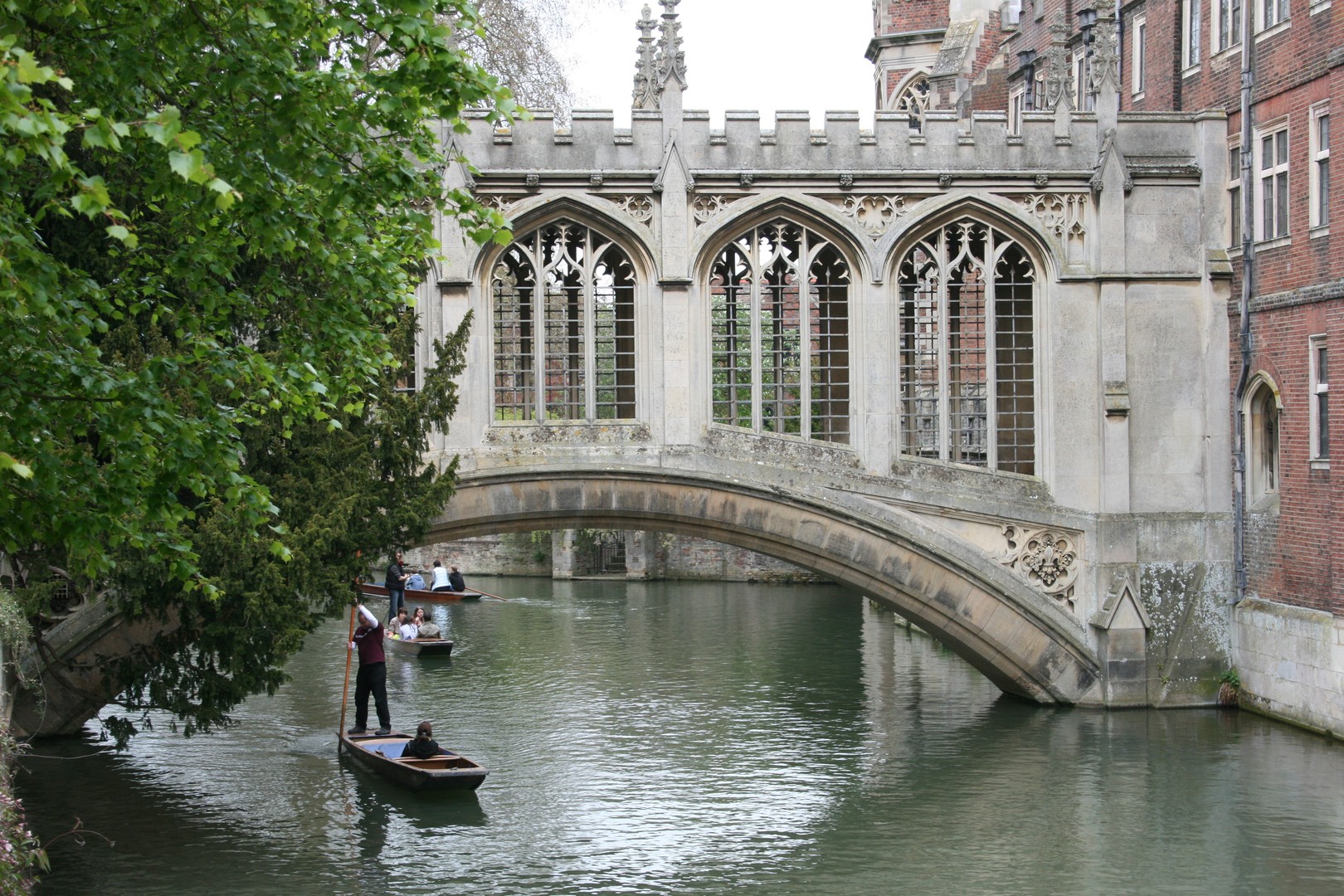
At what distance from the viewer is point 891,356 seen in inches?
665

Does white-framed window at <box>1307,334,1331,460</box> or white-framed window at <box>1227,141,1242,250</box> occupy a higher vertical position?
white-framed window at <box>1227,141,1242,250</box>

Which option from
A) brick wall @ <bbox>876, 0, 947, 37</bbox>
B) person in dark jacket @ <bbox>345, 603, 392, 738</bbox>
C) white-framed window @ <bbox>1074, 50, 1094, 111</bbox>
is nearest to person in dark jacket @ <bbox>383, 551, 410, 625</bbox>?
person in dark jacket @ <bbox>345, 603, 392, 738</bbox>

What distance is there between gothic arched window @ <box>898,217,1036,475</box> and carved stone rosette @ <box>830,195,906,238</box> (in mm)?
436

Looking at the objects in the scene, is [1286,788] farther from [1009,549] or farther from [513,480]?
[513,480]

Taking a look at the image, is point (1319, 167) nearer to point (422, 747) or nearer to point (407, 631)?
point (422, 747)

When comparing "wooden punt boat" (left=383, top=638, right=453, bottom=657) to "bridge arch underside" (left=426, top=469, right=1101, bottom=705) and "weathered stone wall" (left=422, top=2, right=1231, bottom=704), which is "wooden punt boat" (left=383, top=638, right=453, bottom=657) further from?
"weathered stone wall" (left=422, top=2, right=1231, bottom=704)

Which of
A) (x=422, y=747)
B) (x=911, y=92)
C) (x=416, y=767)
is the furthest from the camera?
(x=911, y=92)

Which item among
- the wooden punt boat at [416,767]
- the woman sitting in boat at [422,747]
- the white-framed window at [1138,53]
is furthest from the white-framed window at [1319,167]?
the woman sitting in boat at [422,747]

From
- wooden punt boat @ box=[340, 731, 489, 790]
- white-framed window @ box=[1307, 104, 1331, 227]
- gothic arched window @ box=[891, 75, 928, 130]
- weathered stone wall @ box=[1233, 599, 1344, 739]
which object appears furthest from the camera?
gothic arched window @ box=[891, 75, 928, 130]

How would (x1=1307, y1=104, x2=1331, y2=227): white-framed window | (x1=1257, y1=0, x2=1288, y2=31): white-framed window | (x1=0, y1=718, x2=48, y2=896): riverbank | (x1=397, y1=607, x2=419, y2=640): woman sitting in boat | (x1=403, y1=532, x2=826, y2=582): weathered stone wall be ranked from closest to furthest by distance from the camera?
(x1=0, y1=718, x2=48, y2=896): riverbank
(x1=1307, y1=104, x2=1331, y2=227): white-framed window
(x1=1257, y1=0, x2=1288, y2=31): white-framed window
(x1=397, y1=607, x2=419, y2=640): woman sitting in boat
(x1=403, y1=532, x2=826, y2=582): weathered stone wall

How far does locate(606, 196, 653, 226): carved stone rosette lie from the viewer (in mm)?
16266

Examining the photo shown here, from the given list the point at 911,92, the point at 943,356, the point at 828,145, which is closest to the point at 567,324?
the point at 828,145

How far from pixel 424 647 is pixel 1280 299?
1318 centimetres

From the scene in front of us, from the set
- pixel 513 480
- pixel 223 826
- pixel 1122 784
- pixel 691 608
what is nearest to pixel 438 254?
pixel 513 480
